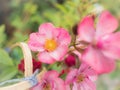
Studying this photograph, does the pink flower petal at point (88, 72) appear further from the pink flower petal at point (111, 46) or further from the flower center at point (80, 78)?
the pink flower petal at point (111, 46)

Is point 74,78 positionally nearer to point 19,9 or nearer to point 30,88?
point 30,88

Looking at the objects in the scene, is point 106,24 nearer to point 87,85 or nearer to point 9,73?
point 87,85

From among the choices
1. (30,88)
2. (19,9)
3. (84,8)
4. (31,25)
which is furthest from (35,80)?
(19,9)

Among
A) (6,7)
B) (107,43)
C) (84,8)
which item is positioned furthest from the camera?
(6,7)

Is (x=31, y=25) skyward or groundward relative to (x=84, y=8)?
groundward

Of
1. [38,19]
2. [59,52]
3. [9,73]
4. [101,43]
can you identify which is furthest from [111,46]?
[38,19]

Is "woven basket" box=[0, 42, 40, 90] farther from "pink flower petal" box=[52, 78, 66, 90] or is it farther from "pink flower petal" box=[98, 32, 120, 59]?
"pink flower petal" box=[98, 32, 120, 59]

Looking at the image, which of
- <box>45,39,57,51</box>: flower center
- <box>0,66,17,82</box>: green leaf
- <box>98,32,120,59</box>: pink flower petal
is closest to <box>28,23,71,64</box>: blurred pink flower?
<box>45,39,57,51</box>: flower center
